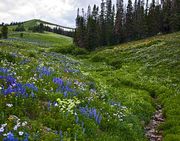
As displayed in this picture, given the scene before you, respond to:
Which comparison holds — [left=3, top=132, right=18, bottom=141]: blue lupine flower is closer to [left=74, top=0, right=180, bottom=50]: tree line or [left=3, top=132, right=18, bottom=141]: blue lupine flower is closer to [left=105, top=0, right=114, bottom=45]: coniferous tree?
[left=74, top=0, right=180, bottom=50]: tree line

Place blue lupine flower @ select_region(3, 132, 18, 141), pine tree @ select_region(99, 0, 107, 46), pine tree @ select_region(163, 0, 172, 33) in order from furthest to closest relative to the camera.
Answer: pine tree @ select_region(99, 0, 107, 46), pine tree @ select_region(163, 0, 172, 33), blue lupine flower @ select_region(3, 132, 18, 141)

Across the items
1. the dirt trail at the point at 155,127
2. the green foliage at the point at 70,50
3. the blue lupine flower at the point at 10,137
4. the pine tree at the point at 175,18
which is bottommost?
the green foliage at the point at 70,50

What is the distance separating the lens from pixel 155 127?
1570 cm

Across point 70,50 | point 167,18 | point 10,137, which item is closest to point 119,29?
point 167,18

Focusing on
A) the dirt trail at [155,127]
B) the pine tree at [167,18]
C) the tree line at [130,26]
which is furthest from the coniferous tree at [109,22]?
the dirt trail at [155,127]

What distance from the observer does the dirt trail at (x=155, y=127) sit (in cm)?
1405

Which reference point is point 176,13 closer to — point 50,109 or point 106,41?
point 106,41

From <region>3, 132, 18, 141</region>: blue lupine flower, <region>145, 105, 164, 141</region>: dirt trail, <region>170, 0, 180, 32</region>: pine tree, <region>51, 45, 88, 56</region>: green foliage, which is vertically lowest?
<region>51, 45, 88, 56</region>: green foliage

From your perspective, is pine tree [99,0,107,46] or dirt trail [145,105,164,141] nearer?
dirt trail [145,105,164,141]

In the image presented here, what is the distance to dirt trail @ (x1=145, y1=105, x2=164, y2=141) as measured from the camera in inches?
553

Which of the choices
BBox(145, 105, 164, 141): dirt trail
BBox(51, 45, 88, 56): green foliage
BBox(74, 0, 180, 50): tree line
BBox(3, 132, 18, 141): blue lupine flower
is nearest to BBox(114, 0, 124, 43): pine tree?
BBox(74, 0, 180, 50): tree line

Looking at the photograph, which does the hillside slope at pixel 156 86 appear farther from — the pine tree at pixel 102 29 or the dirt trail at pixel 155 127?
the pine tree at pixel 102 29

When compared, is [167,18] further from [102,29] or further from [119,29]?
[102,29]

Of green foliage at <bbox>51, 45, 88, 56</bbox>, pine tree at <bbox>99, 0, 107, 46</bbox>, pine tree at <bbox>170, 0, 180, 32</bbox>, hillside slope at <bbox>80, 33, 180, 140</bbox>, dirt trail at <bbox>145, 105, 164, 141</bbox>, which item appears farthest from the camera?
pine tree at <bbox>99, 0, 107, 46</bbox>
